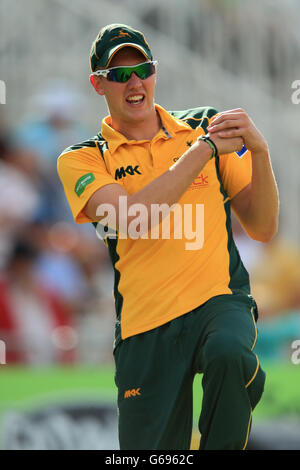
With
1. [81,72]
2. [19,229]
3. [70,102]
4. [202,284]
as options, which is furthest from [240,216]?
[81,72]

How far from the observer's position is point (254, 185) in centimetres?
354

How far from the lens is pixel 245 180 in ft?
12.0

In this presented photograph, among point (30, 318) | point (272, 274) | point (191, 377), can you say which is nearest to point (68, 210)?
point (30, 318)

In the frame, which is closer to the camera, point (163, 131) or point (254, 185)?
point (254, 185)

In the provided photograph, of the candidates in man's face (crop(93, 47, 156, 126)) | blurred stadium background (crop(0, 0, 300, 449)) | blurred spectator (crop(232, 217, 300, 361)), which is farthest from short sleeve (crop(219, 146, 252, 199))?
blurred spectator (crop(232, 217, 300, 361))

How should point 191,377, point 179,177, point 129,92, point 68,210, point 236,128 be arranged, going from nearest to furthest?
point 179,177, point 236,128, point 191,377, point 129,92, point 68,210

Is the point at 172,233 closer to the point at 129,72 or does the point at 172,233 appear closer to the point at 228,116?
the point at 228,116

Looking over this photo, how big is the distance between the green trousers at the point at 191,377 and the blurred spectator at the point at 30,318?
3.01 meters

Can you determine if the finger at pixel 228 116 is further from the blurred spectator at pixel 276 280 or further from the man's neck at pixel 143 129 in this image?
the blurred spectator at pixel 276 280

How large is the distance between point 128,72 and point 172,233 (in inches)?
27.5

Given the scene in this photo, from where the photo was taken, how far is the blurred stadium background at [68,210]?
251 inches

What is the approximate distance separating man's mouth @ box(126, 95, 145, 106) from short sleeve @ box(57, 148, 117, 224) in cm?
28

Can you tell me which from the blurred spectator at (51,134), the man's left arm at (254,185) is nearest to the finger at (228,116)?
the man's left arm at (254,185)

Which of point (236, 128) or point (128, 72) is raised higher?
point (128, 72)
